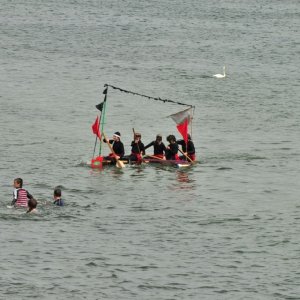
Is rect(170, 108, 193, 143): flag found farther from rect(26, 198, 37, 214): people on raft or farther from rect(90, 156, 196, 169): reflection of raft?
rect(26, 198, 37, 214): people on raft

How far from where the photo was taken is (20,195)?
39.2m

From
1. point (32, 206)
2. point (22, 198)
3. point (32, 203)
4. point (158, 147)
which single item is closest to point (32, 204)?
point (32, 203)

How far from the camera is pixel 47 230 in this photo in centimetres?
3856

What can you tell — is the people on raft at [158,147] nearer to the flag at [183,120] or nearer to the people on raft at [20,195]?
the flag at [183,120]

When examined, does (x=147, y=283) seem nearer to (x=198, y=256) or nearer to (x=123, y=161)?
(x=198, y=256)

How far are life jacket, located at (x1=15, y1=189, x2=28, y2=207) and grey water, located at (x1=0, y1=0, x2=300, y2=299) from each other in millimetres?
476

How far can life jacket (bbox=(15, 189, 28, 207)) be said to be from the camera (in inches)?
1544

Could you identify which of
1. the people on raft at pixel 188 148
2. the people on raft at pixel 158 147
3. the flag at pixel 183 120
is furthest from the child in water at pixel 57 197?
the people on raft at pixel 188 148

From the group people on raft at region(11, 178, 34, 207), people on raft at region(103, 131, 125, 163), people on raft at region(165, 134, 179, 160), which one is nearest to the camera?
people on raft at region(11, 178, 34, 207)

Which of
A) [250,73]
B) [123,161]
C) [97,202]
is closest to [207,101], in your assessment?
[250,73]

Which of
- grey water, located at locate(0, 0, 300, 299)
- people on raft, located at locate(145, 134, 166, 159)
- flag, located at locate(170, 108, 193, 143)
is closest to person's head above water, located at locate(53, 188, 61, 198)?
grey water, located at locate(0, 0, 300, 299)

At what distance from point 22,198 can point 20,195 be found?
0.20 meters

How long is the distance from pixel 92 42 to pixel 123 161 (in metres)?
40.5

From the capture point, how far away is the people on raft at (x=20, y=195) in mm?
→ 39147
